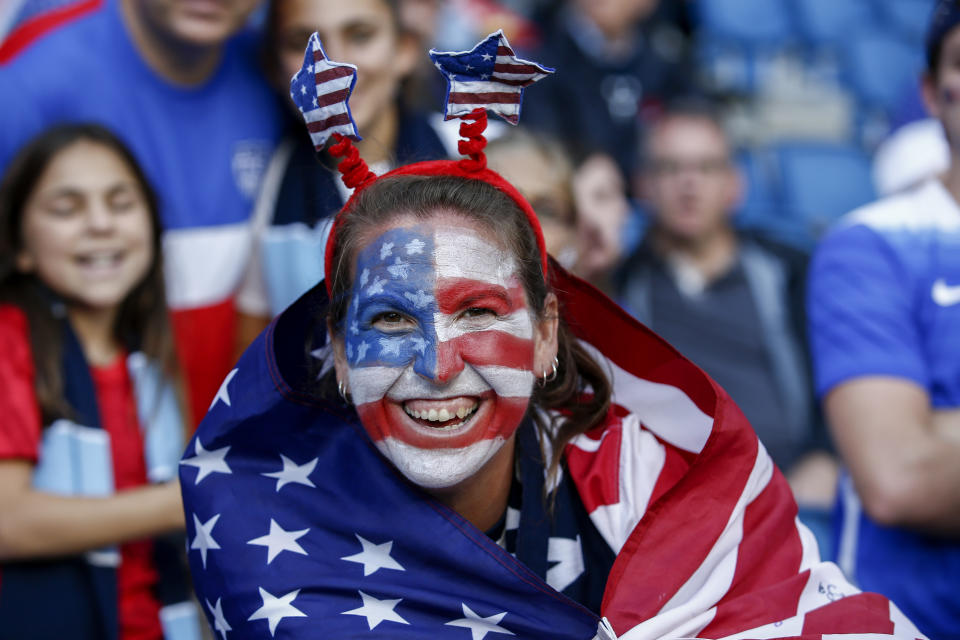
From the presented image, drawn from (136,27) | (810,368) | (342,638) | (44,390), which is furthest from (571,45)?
(342,638)

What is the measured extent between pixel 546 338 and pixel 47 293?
1.53m

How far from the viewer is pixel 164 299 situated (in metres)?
3.01

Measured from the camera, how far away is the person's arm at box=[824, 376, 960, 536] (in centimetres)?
232

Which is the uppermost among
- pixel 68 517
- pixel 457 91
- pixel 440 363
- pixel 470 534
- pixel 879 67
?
pixel 879 67

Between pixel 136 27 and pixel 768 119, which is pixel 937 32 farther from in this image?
pixel 768 119

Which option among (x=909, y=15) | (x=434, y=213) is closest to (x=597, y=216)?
(x=434, y=213)

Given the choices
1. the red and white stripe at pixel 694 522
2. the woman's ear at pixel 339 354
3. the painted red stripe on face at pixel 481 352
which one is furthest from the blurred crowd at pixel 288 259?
the painted red stripe on face at pixel 481 352

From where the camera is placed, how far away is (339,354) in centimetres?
212

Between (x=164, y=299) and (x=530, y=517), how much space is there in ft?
4.78

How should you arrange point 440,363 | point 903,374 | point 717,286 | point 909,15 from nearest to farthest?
point 440,363, point 903,374, point 717,286, point 909,15

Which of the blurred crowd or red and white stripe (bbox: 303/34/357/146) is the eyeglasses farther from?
red and white stripe (bbox: 303/34/357/146)

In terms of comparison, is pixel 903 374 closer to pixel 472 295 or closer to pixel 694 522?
pixel 694 522

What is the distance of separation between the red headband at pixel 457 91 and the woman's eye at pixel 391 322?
0.31m

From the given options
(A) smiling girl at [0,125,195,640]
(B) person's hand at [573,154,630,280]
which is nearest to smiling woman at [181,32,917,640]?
(A) smiling girl at [0,125,195,640]
